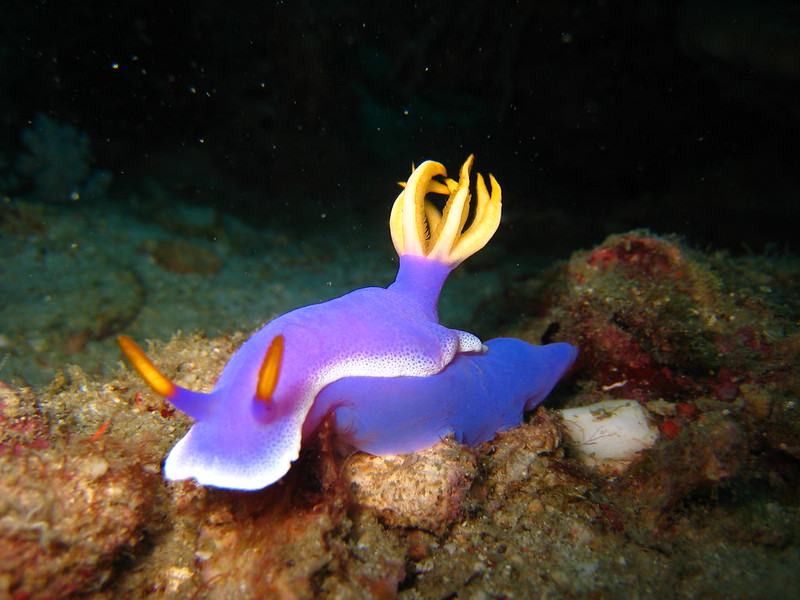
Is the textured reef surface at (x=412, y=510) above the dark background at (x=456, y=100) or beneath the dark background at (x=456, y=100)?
beneath

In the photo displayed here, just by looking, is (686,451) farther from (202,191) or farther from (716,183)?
(202,191)

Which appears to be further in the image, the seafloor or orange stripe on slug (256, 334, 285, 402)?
the seafloor

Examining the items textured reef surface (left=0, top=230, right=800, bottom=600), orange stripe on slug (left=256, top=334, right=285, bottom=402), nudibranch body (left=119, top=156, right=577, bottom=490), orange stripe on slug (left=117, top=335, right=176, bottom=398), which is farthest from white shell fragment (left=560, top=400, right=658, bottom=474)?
orange stripe on slug (left=117, top=335, right=176, bottom=398)

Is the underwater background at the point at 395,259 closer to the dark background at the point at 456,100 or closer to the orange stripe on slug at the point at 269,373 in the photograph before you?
the dark background at the point at 456,100

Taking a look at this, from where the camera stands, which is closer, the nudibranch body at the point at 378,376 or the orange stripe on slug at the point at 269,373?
the orange stripe on slug at the point at 269,373

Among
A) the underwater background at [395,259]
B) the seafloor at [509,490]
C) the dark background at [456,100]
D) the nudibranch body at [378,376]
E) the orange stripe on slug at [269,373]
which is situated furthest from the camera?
the dark background at [456,100]

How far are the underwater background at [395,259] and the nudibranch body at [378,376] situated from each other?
10.9 inches

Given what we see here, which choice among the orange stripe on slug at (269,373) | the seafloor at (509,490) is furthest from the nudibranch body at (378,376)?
the seafloor at (509,490)

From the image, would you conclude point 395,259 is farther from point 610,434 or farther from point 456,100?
point 610,434

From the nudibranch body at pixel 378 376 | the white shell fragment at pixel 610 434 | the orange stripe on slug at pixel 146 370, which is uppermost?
the orange stripe on slug at pixel 146 370

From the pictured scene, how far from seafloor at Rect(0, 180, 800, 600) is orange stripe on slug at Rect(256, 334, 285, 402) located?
58cm

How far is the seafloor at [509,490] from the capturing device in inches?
65.6

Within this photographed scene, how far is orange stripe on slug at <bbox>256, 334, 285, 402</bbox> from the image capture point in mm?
1446

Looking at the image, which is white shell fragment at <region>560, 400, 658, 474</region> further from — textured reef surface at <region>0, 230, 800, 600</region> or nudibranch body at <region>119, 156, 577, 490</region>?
nudibranch body at <region>119, 156, 577, 490</region>
